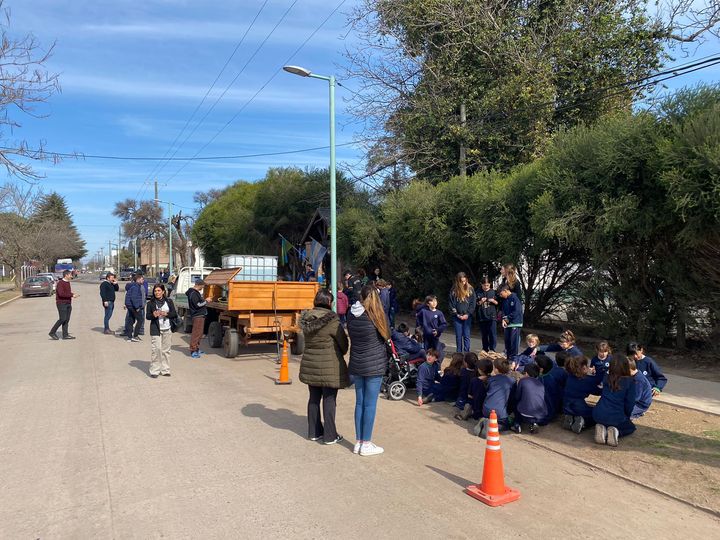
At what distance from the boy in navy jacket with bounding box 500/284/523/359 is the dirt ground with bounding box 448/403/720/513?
3025mm

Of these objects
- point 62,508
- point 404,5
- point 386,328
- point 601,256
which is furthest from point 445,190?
point 62,508

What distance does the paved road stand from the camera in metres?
4.02

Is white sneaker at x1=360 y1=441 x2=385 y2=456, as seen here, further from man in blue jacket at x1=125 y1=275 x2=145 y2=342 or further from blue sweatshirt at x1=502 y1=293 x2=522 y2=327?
man in blue jacket at x1=125 y1=275 x2=145 y2=342

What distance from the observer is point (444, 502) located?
442 cm

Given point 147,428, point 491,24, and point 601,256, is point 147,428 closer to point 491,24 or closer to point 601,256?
point 601,256

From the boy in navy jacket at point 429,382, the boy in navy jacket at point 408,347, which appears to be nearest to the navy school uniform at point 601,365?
the boy in navy jacket at point 429,382

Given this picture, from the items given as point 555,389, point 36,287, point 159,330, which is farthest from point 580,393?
point 36,287

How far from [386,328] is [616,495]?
8.38 ft

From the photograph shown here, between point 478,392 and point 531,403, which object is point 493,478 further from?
point 478,392

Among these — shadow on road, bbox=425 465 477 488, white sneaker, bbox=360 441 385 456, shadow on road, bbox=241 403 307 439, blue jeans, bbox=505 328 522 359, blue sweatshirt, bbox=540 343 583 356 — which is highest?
blue sweatshirt, bbox=540 343 583 356

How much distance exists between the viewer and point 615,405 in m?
5.98

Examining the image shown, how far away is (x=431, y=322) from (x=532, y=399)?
335cm

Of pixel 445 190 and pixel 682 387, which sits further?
pixel 445 190

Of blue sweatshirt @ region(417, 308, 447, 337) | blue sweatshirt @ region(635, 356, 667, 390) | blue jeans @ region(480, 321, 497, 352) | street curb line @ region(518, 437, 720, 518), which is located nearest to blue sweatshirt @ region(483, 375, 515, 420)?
street curb line @ region(518, 437, 720, 518)
